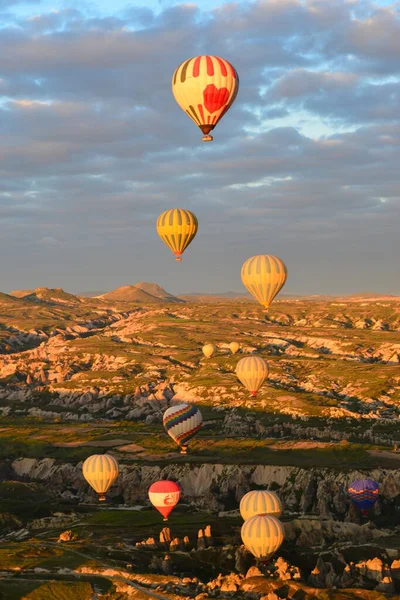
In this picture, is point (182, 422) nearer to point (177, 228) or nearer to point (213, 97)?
point (177, 228)

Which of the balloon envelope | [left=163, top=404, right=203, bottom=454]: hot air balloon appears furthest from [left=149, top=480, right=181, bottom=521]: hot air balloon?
[left=163, top=404, right=203, bottom=454]: hot air balloon

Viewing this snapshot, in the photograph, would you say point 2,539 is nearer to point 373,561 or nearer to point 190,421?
point 190,421

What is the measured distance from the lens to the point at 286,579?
108500 millimetres

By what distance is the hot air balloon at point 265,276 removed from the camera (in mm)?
149250

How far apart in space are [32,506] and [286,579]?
260 ft

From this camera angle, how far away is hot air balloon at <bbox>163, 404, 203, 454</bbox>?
607ft

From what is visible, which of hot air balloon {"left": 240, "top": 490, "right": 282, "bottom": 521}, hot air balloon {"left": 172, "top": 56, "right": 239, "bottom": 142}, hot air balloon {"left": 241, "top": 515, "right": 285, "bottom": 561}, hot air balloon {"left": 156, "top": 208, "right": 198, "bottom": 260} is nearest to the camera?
hot air balloon {"left": 241, "top": 515, "right": 285, "bottom": 561}

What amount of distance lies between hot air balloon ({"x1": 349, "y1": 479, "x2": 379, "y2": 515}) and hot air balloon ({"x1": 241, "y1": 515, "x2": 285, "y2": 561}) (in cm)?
3980

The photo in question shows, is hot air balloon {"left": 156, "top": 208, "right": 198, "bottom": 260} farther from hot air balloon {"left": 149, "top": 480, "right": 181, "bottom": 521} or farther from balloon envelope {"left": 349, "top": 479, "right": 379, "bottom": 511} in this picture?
balloon envelope {"left": 349, "top": 479, "right": 379, "bottom": 511}

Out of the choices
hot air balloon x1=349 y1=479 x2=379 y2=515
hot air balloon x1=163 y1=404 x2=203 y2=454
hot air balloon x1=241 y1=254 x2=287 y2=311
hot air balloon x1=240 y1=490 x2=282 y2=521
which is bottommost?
hot air balloon x1=349 y1=479 x2=379 y2=515

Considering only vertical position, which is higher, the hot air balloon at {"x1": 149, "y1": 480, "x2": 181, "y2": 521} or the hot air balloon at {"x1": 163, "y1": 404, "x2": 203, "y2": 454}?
the hot air balloon at {"x1": 163, "y1": 404, "x2": 203, "y2": 454}

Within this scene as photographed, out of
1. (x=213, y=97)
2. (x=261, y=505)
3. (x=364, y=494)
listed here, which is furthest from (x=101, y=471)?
(x=213, y=97)

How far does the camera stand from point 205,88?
4636 inches

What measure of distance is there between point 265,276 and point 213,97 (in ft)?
134
